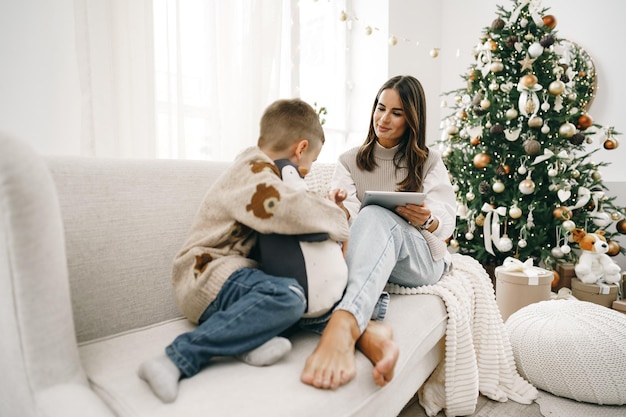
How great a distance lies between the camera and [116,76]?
1.71m

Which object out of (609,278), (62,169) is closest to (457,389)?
(62,169)

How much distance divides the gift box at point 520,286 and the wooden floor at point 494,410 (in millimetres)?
699

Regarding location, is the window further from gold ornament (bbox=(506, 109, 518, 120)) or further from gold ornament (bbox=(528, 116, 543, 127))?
gold ornament (bbox=(528, 116, 543, 127))

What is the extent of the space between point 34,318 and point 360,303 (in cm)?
65

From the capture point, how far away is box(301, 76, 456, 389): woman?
809 millimetres

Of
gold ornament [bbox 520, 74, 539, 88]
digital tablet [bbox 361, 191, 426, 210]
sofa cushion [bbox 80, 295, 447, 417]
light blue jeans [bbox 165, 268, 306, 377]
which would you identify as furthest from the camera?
gold ornament [bbox 520, 74, 539, 88]

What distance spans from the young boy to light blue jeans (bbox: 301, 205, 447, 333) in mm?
135

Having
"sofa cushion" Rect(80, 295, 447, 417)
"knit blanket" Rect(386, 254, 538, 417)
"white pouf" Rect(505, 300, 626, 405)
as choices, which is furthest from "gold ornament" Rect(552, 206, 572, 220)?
"sofa cushion" Rect(80, 295, 447, 417)

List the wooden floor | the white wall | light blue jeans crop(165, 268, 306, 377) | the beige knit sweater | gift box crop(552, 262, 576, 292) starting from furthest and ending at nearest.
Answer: gift box crop(552, 262, 576, 292), the white wall, the wooden floor, the beige knit sweater, light blue jeans crop(165, 268, 306, 377)

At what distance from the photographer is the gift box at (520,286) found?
197 centimetres

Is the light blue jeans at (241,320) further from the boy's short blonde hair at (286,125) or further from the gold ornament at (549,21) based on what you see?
the gold ornament at (549,21)

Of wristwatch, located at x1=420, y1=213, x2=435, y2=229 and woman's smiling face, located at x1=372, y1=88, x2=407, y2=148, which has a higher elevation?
woman's smiling face, located at x1=372, y1=88, x2=407, y2=148

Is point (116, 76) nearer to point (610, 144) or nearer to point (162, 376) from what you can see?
point (162, 376)

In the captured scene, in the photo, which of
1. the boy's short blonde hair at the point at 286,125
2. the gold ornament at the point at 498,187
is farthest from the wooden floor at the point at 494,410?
the gold ornament at the point at 498,187
